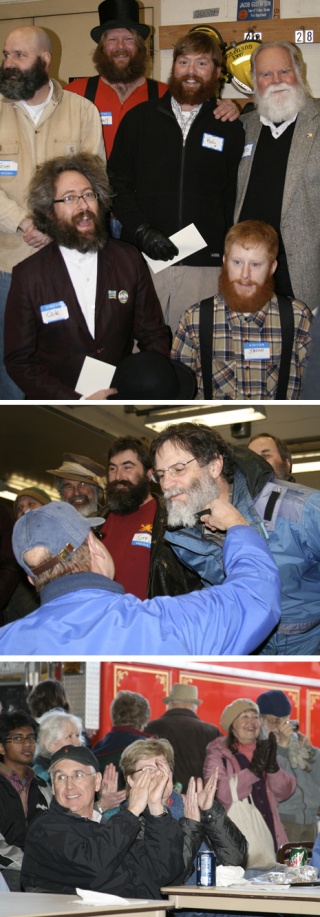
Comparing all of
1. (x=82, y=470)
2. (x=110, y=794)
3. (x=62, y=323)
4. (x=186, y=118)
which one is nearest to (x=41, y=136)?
(x=186, y=118)

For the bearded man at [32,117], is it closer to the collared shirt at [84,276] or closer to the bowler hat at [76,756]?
Result: the collared shirt at [84,276]

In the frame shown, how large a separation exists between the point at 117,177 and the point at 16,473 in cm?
208

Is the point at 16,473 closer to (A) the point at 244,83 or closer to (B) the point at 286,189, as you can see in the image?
(B) the point at 286,189

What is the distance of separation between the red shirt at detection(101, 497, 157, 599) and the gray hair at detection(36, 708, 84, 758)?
56cm

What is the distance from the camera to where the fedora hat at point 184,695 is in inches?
156

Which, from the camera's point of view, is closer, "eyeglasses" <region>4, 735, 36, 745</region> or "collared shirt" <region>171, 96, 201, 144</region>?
"eyeglasses" <region>4, 735, 36, 745</region>

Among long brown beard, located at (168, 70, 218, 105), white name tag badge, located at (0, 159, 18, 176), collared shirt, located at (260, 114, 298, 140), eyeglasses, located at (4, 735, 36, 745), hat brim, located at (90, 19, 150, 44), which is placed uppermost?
hat brim, located at (90, 19, 150, 44)

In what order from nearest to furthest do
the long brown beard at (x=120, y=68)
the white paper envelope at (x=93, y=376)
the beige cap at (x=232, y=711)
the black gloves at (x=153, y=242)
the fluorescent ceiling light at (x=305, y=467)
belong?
the fluorescent ceiling light at (x=305, y=467) → the beige cap at (x=232, y=711) → the white paper envelope at (x=93, y=376) → the black gloves at (x=153, y=242) → the long brown beard at (x=120, y=68)

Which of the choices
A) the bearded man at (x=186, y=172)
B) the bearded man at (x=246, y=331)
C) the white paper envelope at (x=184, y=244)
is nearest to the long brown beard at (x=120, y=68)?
the bearded man at (x=186, y=172)

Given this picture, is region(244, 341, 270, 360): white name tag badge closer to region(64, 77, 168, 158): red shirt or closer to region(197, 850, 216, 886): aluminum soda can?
region(64, 77, 168, 158): red shirt

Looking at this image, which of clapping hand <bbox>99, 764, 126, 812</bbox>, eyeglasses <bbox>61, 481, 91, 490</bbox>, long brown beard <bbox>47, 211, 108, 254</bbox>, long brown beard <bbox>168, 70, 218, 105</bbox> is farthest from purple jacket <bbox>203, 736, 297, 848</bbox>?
long brown beard <bbox>168, 70, 218, 105</bbox>

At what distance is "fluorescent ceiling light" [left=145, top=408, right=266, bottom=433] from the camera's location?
373 cm

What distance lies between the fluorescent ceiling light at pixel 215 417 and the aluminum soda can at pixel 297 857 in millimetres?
1500

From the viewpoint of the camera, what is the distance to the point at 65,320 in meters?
4.74
